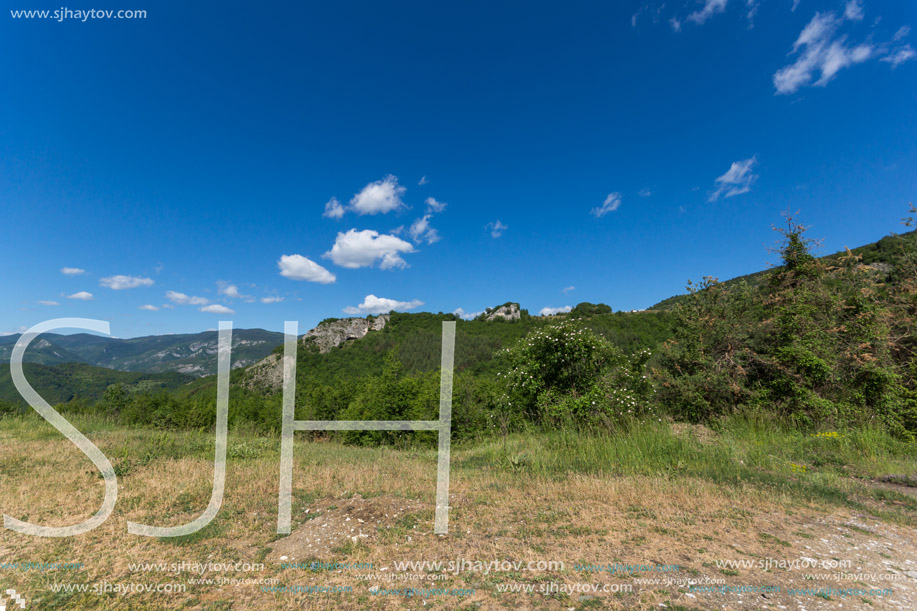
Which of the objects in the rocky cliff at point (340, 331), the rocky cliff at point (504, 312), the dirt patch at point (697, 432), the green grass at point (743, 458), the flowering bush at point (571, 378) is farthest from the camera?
the rocky cliff at point (504, 312)

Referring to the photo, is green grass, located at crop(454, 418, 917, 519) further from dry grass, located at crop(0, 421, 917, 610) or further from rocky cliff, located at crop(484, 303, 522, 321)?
rocky cliff, located at crop(484, 303, 522, 321)

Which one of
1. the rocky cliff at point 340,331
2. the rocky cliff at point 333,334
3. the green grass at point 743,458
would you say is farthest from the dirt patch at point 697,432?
the rocky cliff at point 340,331

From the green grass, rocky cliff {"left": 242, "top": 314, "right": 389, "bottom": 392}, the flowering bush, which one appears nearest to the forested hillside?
the flowering bush

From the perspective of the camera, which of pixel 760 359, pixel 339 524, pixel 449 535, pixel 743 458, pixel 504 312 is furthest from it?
pixel 504 312

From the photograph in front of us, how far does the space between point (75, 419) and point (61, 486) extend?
8.53 meters

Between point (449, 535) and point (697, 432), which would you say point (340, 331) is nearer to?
point (697, 432)

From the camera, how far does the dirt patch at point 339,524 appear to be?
3766 mm

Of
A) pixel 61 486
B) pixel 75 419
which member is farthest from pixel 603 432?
pixel 75 419

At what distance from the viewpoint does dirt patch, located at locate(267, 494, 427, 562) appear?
148 inches

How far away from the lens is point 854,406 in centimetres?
798

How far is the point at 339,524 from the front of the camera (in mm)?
4352

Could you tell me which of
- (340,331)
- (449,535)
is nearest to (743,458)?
(449,535)

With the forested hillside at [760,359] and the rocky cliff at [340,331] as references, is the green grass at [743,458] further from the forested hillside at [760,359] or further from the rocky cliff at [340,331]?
the rocky cliff at [340,331]
